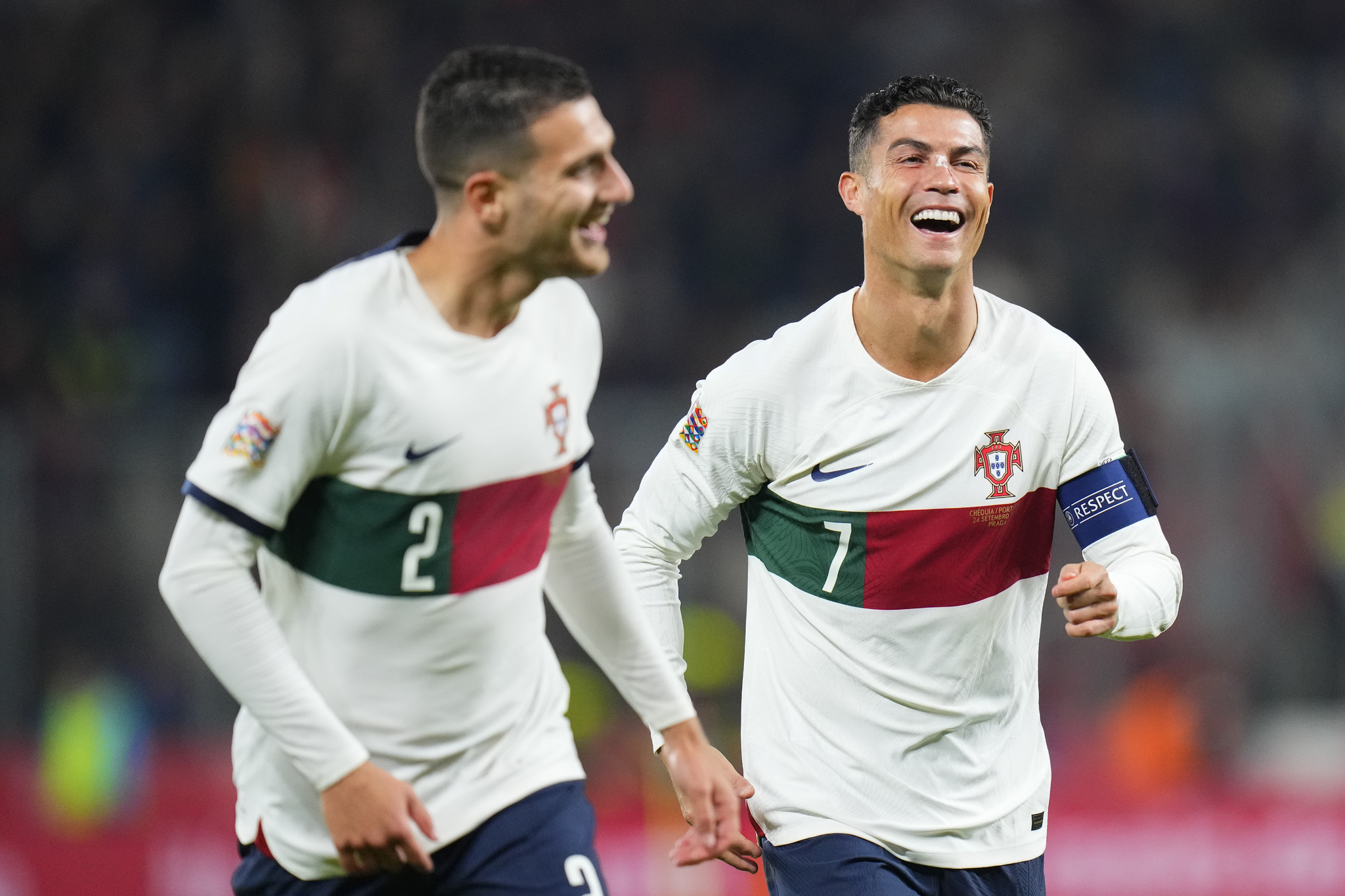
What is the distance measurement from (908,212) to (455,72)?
1.27 metres

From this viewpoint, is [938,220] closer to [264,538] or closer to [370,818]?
[264,538]

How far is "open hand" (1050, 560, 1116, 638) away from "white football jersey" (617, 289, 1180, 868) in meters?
0.32

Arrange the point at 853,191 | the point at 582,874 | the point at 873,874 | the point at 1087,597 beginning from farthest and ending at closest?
the point at 853,191
the point at 873,874
the point at 1087,597
the point at 582,874

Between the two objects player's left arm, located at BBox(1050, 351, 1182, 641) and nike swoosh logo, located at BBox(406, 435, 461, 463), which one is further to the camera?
player's left arm, located at BBox(1050, 351, 1182, 641)

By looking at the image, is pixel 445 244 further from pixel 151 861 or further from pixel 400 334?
pixel 151 861

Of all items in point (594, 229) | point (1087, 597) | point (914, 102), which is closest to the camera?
point (594, 229)

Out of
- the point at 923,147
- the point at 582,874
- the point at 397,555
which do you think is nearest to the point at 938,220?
the point at 923,147

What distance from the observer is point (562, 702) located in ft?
11.2

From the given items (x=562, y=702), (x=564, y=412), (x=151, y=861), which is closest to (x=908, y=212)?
(x=564, y=412)

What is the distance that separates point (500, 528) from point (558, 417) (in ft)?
0.79

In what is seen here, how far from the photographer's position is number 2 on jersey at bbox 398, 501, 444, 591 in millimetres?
2996

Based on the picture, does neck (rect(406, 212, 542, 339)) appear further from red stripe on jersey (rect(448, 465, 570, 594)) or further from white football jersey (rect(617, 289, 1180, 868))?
white football jersey (rect(617, 289, 1180, 868))

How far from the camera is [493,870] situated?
314cm

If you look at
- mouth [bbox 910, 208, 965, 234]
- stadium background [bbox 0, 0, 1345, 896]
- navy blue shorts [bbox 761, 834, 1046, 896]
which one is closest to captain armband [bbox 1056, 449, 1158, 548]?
mouth [bbox 910, 208, 965, 234]
